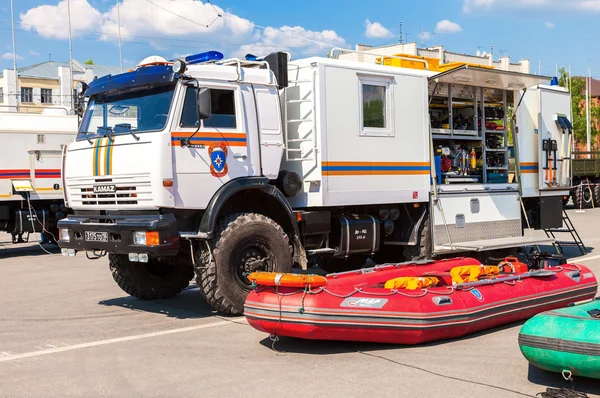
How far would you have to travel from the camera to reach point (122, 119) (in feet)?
29.9

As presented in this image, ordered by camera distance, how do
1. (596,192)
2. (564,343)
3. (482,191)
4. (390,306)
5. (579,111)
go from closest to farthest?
(564,343) → (390,306) → (482,191) → (596,192) → (579,111)

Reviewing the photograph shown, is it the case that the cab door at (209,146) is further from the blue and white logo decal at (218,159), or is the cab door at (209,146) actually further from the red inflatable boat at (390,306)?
the red inflatable boat at (390,306)

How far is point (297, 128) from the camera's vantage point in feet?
32.9

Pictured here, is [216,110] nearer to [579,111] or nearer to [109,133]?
[109,133]

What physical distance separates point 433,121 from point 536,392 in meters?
7.61

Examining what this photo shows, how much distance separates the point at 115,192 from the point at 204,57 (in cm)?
216

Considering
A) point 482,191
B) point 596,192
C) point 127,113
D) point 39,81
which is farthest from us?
point 39,81

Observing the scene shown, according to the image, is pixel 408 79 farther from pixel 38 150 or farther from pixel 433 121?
pixel 38 150

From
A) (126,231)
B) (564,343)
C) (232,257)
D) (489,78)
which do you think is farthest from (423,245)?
(564,343)

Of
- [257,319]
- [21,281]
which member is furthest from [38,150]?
[257,319]

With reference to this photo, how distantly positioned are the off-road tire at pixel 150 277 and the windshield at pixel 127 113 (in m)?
1.76

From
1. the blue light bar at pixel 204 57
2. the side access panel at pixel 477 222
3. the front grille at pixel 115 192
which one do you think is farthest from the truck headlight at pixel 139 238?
the side access panel at pixel 477 222

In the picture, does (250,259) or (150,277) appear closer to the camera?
(250,259)

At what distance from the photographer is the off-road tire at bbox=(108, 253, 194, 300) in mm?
10016
